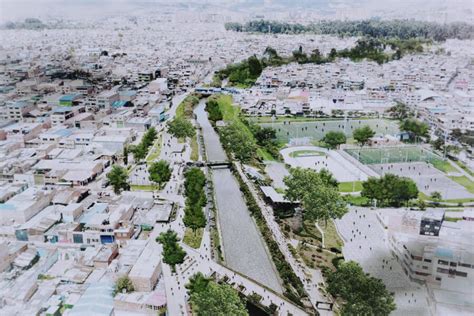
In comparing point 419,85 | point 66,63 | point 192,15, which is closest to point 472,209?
point 419,85

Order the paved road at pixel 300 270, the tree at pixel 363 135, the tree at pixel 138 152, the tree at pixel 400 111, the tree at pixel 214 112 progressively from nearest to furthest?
the paved road at pixel 300 270
the tree at pixel 138 152
the tree at pixel 363 135
the tree at pixel 400 111
the tree at pixel 214 112

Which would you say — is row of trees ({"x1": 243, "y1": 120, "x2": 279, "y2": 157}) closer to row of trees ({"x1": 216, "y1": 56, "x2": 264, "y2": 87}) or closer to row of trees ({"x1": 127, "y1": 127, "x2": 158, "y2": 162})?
row of trees ({"x1": 127, "y1": 127, "x2": 158, "y2": 162})

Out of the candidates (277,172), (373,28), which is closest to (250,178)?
(277,172)

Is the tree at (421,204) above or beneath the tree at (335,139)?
beneath

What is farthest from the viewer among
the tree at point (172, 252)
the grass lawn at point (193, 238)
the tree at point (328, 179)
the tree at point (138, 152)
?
the tree at point (138, 152)

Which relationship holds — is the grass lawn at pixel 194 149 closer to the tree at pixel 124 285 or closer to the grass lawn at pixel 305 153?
the grass lawn at pixel 305 153

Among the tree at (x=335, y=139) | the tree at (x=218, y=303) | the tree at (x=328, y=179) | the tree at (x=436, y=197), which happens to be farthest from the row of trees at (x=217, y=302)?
the tree at (x=335, y=139)

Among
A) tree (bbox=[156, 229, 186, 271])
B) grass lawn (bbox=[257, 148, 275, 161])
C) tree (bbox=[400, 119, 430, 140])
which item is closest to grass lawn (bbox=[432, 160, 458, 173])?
tree (bbox=[400, 119, 430, 140])
